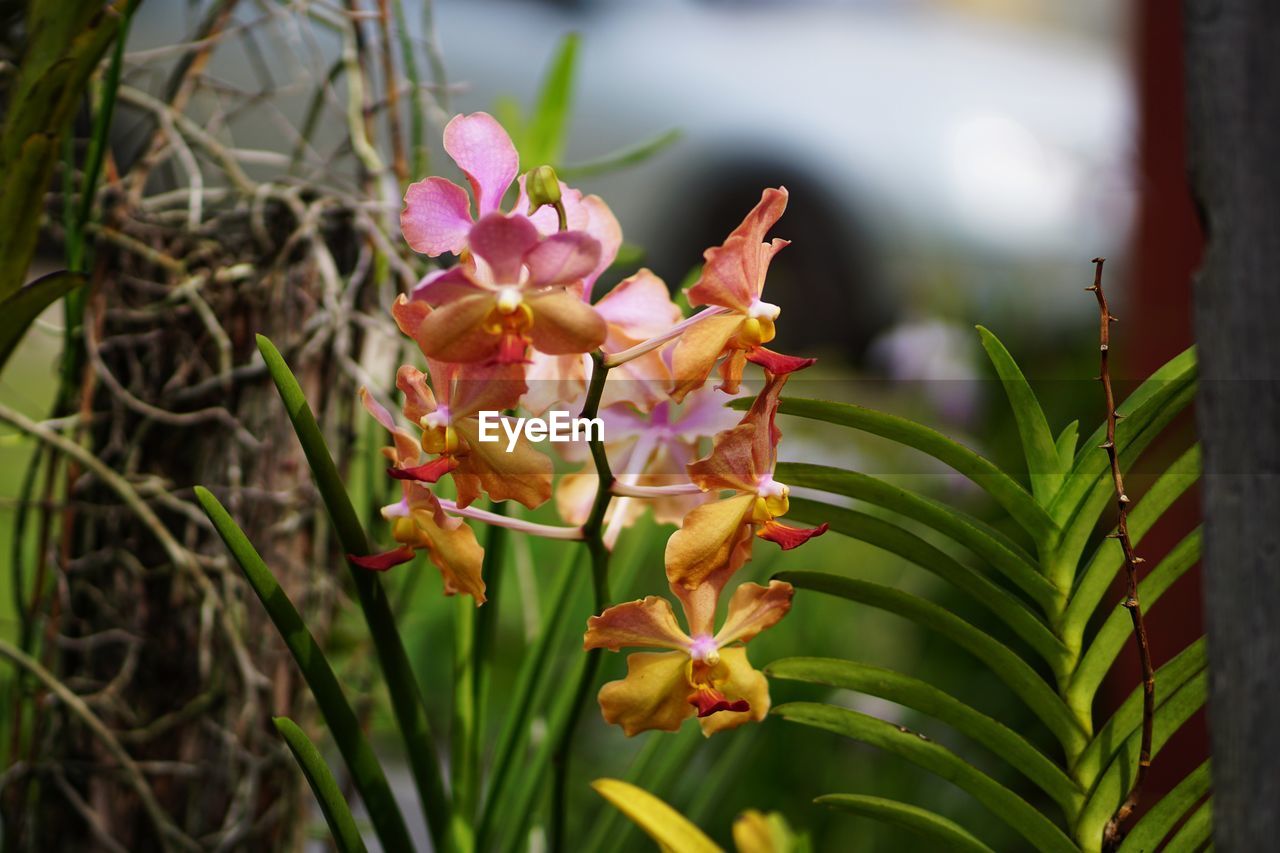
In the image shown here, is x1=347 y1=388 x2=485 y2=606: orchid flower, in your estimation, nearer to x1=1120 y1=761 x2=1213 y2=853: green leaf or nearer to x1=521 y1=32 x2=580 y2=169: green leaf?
x1=1120 y1=761 x2=1213 y2=853: green leaf

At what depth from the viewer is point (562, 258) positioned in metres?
0.37

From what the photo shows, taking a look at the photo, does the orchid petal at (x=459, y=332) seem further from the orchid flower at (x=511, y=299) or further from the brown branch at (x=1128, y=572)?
the brown branch at (x=1128, y=572)

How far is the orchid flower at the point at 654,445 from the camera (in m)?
0.49

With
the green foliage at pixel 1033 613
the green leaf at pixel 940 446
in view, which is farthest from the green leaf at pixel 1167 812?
the green leaf at pixel 940 446

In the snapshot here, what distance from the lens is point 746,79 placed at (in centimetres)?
236

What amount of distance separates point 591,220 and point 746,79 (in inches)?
79.4

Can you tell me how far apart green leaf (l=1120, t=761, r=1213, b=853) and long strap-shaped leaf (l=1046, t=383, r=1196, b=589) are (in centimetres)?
8

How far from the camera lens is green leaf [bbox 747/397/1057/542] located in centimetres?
41

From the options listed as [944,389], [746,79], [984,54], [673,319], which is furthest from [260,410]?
[984,54]

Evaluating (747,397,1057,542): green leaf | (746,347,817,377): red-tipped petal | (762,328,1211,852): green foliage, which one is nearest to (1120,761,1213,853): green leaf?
(762,328,1211,852): green foliage

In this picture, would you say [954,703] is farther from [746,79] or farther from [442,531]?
[746,79]

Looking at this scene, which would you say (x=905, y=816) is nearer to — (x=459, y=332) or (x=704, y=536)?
(x=704, y=536)

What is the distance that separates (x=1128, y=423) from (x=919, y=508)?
84 millimetres

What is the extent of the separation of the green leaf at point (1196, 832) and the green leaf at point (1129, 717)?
0.03 m
